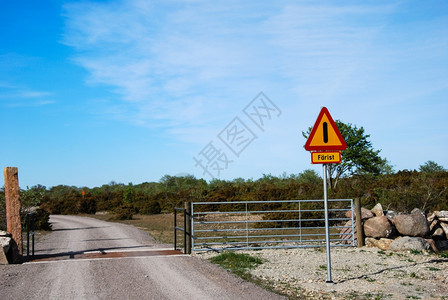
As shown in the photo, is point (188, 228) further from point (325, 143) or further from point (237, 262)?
point (325, 143)

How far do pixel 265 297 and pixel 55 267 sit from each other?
5745mm

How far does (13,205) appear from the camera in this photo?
11.6m

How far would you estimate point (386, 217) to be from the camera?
13.1m

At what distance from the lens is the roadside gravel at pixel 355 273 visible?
7.58m

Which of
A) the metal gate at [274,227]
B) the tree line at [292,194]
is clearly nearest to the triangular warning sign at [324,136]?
the metal gate at [274,227]

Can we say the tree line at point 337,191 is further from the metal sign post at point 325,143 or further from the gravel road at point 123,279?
the metal sign post at point 325,143

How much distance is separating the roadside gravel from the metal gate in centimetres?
77

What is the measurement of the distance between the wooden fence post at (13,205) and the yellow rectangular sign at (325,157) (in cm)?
826

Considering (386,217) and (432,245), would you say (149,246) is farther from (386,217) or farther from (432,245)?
(432,245)

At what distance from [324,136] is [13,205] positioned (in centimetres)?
861

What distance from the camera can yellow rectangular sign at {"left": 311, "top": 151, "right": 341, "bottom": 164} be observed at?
828 cm

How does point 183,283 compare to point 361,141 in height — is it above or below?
below

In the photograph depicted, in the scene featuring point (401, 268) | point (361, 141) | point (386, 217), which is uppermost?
point (361, 141)

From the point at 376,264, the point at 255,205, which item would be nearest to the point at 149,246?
the point at 376,264
